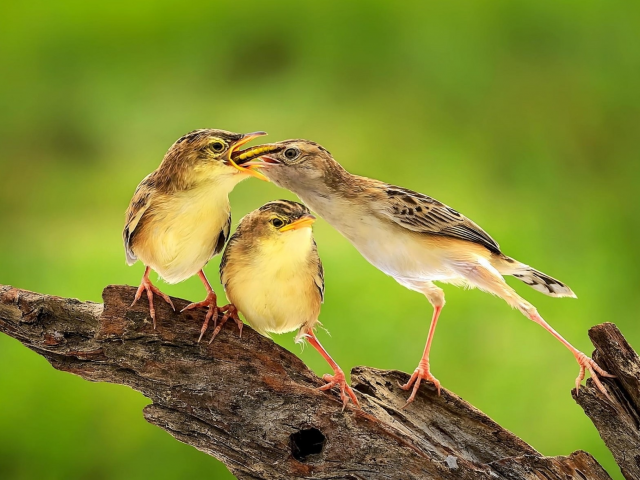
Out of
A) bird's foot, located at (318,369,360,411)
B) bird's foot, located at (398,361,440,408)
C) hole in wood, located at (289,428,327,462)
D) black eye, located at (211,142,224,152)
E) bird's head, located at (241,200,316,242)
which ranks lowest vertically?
hole in wood, located at (289,428,327,462)

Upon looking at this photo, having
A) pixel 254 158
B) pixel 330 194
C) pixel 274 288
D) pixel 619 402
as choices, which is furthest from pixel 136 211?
pixel 619 402

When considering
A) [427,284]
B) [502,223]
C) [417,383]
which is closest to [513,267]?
[427,284]

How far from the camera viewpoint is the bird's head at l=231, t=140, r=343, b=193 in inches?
153

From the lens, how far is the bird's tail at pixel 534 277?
414 cm

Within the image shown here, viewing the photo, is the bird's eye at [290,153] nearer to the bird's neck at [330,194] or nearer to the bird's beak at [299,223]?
the bird's neck at [330,194]

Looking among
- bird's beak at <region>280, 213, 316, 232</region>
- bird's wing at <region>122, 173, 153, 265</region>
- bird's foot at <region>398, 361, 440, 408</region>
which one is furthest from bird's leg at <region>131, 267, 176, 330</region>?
bird's foot at <region>398, 361, 440, 408</region>

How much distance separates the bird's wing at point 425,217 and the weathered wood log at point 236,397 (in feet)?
2.84

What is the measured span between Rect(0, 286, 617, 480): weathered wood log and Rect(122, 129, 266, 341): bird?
130 millimetres

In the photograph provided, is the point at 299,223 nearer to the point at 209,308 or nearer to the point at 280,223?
the point at 280,223

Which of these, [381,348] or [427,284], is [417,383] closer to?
[427,284]

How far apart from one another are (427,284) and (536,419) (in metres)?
2.37

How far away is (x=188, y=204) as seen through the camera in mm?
3555

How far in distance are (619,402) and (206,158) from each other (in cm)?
223

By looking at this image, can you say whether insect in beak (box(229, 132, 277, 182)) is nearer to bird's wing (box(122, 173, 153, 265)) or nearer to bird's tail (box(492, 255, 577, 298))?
bird's wing (box(122, 173, 153, 265))
